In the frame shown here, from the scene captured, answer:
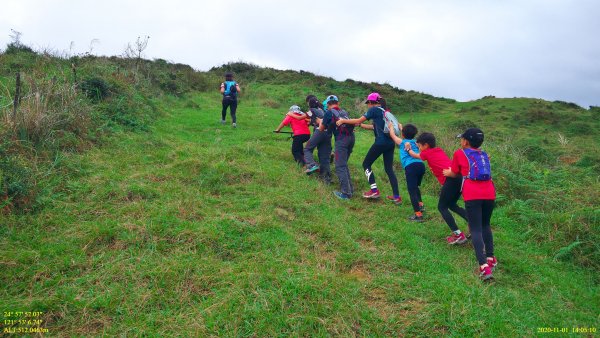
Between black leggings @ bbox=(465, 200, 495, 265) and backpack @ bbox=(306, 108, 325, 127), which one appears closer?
black leggings @ bbox=(465, 200, 495, 265)

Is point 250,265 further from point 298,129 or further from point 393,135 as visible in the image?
point 298,129

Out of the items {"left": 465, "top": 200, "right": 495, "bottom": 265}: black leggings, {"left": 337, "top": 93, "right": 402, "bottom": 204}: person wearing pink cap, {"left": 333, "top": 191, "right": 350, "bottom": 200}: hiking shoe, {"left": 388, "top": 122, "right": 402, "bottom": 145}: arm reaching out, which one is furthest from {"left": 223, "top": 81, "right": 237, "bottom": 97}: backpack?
{"left": 465, "top": 200, "right": 495, "bottom": 265}: black leggings

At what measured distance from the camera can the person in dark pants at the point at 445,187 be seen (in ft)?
15.8

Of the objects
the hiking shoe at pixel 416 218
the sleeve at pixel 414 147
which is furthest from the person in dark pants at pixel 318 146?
the hiking shoe at pixel 416 218

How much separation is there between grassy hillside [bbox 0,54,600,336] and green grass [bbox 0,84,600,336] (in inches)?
Answer: 0.7

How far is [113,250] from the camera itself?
398cm

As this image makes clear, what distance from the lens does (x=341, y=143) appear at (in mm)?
6438

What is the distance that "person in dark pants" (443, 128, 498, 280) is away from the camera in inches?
163

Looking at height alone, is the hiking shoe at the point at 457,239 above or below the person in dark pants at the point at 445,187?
below

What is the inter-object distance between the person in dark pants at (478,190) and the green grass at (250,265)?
0.79 ft

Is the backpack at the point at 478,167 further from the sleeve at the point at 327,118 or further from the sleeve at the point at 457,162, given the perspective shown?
the sleeve at the point at 327,118

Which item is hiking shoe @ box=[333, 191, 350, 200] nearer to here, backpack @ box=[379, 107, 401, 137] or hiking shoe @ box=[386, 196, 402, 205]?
hiking shoe @ box=[386, 196, 402, 205]

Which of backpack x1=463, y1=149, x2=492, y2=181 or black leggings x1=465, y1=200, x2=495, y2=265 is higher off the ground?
backpack x1=463, y1=149, x2=492, y2=181

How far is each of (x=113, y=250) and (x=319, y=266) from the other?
7.22ft
